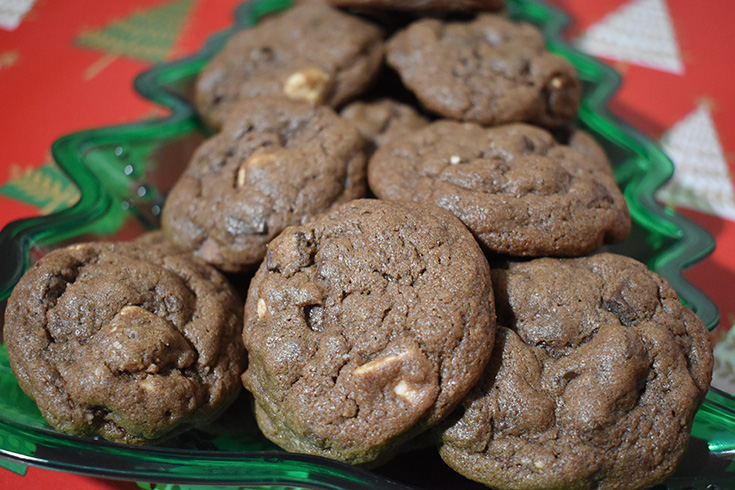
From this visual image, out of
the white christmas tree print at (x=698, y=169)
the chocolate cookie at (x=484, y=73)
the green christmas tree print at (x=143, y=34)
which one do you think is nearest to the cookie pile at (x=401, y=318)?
the chocolate cookie at (x=484, y=73)

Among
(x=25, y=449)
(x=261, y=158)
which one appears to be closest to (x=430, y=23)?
(x=261, y=158)

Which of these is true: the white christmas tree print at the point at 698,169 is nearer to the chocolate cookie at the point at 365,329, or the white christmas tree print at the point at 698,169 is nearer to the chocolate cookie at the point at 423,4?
the chocolate cookie at the point at 423,4

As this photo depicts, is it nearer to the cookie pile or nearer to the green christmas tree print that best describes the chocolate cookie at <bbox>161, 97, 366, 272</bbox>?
the cookie pile

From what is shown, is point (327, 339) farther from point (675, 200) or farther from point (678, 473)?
point (675, 200)

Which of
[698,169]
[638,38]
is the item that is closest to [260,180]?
[698,169]

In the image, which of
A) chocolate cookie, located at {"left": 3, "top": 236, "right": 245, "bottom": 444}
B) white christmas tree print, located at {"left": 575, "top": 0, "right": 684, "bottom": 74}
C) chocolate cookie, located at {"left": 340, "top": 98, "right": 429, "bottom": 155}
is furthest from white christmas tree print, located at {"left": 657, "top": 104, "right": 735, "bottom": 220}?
chocolate cookie, located at {"left": 3, "top": 236, "right": 245, "bottom": 444}

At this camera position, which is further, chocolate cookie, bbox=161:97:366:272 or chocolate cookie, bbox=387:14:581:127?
chocolate cookie, bbox=387:14:581:127
